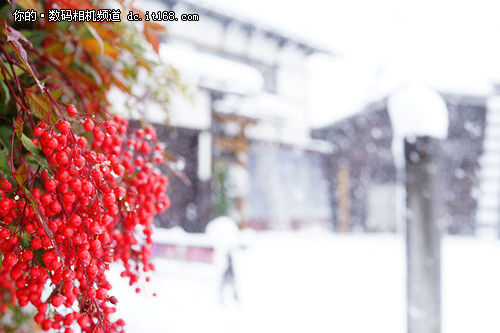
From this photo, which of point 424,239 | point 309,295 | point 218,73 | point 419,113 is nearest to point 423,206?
point 424,239

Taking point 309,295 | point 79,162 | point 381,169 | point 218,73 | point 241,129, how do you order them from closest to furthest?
point 79,162
point 309,295
point 218,73
point 241,129
point 381,169

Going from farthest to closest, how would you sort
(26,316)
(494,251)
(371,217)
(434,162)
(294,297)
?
(371,217), (494,251), (294,297), (434,162), (26,316)

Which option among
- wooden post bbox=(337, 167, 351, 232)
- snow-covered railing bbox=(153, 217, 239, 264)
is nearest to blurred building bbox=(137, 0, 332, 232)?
wooden post bbox=(337, 167, 351, 232)

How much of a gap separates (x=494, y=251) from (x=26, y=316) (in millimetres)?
5572

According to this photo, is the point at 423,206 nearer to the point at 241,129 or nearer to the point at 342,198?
the point at 241,129

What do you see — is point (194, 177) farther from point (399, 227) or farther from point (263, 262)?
point (399, 227)

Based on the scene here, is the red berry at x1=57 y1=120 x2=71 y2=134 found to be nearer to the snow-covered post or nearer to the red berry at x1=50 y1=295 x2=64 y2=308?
the red berry at x1=50 y1=295 x2=64 y2=308

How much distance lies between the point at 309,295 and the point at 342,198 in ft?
18.5

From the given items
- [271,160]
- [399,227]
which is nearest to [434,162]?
[271,160]

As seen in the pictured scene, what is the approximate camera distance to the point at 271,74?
7934mm

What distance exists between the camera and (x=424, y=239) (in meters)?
1.47

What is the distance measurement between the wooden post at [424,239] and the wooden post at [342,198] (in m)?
7.13

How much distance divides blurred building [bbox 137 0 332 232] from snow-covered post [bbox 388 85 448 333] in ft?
7.85

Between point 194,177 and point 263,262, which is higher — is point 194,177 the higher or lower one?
the higher one
